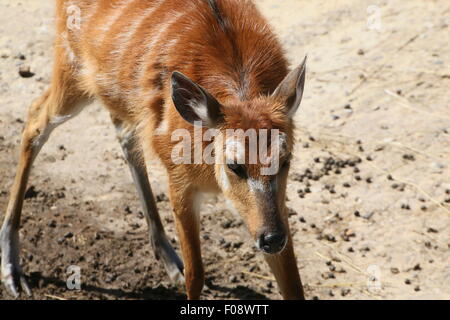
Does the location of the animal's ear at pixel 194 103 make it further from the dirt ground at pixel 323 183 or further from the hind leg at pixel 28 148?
the hind leg at pixel 28 148

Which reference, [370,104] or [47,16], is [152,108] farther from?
[47,16]

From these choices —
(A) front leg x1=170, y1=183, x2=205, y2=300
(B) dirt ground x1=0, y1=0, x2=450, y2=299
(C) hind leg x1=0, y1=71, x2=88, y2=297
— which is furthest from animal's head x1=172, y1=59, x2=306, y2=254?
(C) hind leg x1=0, y1=71, x2=88, y2=297

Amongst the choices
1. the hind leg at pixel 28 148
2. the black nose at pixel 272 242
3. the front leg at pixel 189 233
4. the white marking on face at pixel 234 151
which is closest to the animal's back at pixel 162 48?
the hind leg at pixel 28 148

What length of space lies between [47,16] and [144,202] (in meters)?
4.08

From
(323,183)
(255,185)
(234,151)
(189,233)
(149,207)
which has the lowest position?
(323,183)

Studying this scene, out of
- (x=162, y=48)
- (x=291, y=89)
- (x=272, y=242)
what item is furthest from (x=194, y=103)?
(x=272, y=242)

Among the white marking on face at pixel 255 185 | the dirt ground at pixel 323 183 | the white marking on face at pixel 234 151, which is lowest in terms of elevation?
the dirt ground at pixel 323 183

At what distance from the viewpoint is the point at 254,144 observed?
180 inches

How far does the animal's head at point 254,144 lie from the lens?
180 inches

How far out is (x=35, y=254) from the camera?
6512 millimetres

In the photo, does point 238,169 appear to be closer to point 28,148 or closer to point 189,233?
point 189,233

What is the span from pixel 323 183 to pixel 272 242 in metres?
2.56

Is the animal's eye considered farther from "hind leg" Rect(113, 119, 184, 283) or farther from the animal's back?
"hind leg" Rect(113, 119, 184, 283)

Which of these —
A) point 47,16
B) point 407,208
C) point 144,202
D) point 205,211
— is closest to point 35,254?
point 144,202
